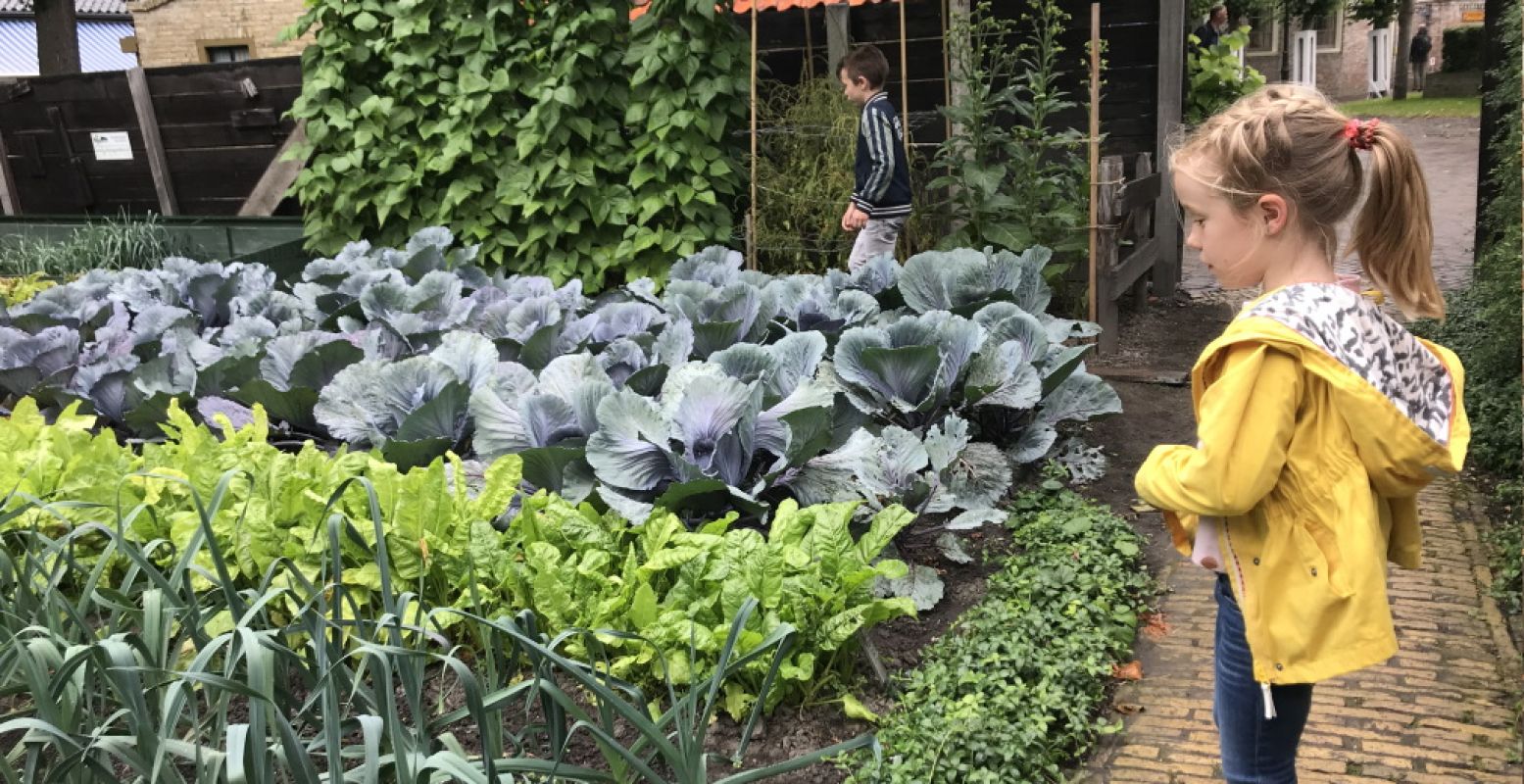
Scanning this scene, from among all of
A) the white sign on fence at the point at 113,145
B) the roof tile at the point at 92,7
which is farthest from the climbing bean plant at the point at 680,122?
the roof tile at the point at 92,7

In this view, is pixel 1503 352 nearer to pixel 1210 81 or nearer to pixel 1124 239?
pixel 1124 239

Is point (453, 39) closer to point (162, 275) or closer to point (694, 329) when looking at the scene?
point (162, 275)

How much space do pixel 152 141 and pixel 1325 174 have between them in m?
10.4

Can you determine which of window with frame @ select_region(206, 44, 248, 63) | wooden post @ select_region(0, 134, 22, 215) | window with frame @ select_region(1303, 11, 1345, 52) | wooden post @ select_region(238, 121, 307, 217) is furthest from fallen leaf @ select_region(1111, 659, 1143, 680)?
window with frame @ select_region(1303, 11, 1345, 52)

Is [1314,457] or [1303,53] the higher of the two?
[1314,457]

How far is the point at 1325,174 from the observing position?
2.01 m

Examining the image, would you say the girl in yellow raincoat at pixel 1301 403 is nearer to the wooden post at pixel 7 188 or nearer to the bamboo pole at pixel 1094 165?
the bamboo pole at pixel 1094 165

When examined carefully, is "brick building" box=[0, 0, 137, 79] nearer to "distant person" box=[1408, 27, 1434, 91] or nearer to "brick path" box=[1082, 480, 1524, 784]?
"distant person" box=[1408, 27, 1434, 91]

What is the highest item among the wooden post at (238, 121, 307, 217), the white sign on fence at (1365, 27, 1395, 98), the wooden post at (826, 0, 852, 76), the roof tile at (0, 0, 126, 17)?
the roof tile at (0, 0, 126, 17)

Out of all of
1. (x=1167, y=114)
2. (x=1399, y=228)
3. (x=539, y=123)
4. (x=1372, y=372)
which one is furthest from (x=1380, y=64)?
(x=1372, y=372)

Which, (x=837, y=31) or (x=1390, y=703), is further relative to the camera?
(x=837, y=31)

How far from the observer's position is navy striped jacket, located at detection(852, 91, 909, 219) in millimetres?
6301

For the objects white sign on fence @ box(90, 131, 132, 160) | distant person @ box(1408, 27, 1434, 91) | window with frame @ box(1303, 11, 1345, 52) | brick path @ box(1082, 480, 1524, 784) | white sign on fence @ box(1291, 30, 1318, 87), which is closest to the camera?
brick path @ box(1082, 480, 1524, 784)

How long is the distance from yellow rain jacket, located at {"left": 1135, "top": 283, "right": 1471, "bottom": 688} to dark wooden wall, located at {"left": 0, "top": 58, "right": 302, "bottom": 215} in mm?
8631
